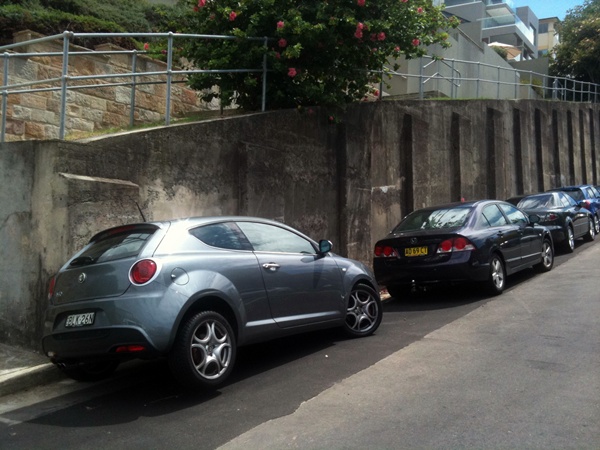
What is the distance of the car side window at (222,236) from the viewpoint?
619cm

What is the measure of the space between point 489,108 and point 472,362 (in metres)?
15.2

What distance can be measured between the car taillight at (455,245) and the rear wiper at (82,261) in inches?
215

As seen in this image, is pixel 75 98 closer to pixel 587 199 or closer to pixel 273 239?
pixel 273 239

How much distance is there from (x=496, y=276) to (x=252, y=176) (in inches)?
163

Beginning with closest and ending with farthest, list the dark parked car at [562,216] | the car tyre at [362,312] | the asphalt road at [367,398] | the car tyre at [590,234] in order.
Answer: the asphalt road at [367,398]
the car tyre at [362,312]
the dark parked car at [562,216]
the car tyre at [590,234]

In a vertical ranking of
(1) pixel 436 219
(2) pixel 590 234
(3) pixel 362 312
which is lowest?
(3) pixel 362 312

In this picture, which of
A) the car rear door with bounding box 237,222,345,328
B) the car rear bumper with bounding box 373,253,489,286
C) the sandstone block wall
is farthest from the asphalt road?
the sandstone block wall

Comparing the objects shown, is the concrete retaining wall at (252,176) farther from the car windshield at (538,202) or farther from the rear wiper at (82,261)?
the car windshield at (538,202)

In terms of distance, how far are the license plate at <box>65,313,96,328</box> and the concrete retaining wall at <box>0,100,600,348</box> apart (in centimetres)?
165

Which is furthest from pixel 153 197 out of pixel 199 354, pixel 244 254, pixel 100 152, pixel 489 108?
pixel 489 108

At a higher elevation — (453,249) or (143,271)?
(453,249)

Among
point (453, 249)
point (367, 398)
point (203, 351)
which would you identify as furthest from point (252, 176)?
point (367, 398)

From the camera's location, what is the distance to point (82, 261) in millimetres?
6000

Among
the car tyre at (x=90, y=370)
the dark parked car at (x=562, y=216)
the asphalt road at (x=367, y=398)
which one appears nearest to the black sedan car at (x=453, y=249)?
the asphalt road at (x=367, y=398)
